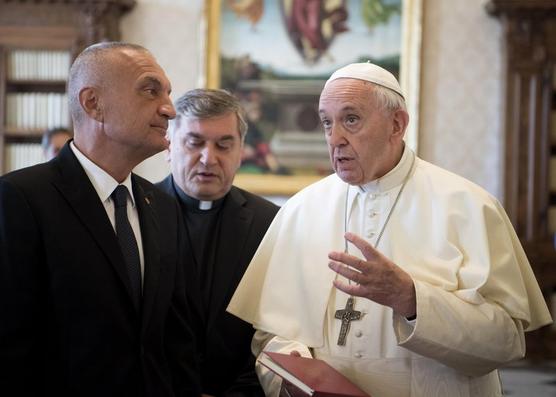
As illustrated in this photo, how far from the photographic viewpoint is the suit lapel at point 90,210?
83.0 inches

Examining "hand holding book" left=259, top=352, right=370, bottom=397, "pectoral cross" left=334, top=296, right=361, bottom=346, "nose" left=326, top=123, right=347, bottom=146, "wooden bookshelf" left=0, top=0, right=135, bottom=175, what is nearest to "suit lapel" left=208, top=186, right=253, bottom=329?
"pectoral cross" left=334, top=296, right=361, bottom=346

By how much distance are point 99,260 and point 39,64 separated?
6.15 m

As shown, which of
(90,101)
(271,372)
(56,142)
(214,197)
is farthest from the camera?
(56,142)

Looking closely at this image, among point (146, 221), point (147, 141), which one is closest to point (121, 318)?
point (146, 221)

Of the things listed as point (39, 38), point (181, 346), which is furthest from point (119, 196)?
point (39, 38)

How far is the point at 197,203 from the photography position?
3.38 m

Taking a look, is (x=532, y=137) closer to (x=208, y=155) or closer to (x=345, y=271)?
(x=208, y=155)

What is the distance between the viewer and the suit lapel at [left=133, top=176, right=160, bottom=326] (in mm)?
2219

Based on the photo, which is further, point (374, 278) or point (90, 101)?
point (90, 101)

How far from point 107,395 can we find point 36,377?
20cm

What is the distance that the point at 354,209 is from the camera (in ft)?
9.34

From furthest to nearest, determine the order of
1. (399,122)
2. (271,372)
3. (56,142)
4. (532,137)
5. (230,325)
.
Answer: (532,137), (56,142), (230,325), (399,122), (271,372)

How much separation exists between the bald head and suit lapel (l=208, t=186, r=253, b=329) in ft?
3.44

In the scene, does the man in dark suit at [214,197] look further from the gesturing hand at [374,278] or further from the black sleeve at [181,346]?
the gesturing hand at [374,278]
